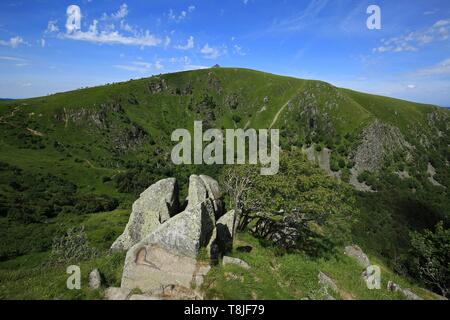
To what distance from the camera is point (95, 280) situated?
757 inches

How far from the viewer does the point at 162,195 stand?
3189 centimetres

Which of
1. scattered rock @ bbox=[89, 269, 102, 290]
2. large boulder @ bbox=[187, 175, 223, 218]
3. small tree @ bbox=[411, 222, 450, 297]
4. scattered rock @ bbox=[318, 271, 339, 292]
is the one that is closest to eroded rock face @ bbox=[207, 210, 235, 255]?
large boulder @ bbox=[187, 175, 223, 218]

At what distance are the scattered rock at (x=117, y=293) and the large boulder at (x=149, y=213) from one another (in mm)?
10004

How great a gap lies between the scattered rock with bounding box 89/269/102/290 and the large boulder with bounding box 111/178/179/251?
858 cm

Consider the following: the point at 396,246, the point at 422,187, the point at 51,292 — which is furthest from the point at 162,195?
the point at 422,187

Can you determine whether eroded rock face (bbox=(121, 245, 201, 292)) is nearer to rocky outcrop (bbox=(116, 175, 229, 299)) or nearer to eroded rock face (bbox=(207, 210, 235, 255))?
rocky outcrop (bbox=(116, 175, 229, 299))

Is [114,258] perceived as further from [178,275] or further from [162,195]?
[162,195]

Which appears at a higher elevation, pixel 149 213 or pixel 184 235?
pixel 184 235

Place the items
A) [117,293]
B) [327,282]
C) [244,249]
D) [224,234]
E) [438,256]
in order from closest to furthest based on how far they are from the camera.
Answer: [117,293]
[327,282]
[224,234]
[244,249]
[438,256]

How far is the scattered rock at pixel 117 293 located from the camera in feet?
57.9

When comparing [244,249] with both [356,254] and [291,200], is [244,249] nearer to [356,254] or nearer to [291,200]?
[291,200]

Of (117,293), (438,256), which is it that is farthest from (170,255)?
(438,256)

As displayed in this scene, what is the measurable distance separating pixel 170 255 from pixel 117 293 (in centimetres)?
387

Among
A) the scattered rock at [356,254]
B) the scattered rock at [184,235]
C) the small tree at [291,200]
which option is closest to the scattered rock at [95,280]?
the scattered rock at [184,235]
